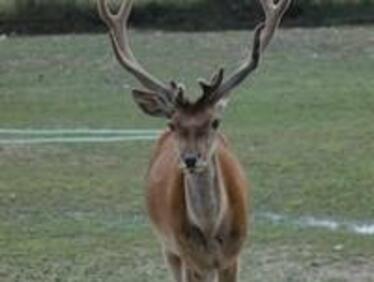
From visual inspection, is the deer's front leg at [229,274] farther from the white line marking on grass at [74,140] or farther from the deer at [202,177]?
the white line marking on grass at [74,140]

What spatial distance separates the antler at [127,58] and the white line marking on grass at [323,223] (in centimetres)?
288

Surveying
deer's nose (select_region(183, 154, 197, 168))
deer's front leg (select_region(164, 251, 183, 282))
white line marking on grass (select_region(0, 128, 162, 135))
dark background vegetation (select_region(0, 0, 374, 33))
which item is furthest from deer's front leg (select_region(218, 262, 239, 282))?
dark background vegetation (select_region(0, 0, 374, 33))

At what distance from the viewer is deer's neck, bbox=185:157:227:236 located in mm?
8992

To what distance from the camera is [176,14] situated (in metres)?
30.4

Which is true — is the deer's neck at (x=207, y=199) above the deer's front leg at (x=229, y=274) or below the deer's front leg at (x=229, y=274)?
above

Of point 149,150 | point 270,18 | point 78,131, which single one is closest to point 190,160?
point 270,18

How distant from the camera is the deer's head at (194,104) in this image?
8.58 meters

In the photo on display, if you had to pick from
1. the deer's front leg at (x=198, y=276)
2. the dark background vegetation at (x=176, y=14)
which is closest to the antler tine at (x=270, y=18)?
the deer's front leg at (x=198, y=276)

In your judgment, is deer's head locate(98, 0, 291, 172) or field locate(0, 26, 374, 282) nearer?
deer's head locate(98, 0, 291, 172)

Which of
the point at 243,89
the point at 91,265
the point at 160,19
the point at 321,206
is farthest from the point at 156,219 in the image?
the point at 160,19

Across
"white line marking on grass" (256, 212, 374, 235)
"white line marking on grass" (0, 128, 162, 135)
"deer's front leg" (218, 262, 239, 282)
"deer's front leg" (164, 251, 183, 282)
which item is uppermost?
"deer's front leg" (218, 262, 239, 282)

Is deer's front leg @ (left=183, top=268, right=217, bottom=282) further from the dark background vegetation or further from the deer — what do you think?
the dark background vegetation

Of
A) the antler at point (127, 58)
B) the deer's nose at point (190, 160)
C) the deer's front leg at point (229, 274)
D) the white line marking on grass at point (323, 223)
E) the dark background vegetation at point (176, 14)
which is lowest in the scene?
the dark background vegetation at point (176, 14)

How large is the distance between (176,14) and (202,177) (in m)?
21.6
